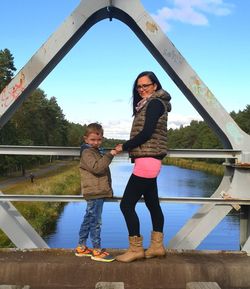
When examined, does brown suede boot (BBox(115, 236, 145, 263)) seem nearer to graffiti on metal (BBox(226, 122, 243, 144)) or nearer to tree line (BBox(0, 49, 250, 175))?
graffiti on metal (BBox(226, 122, 243, 144))

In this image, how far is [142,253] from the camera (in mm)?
4551

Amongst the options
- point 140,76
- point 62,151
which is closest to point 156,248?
point 62,151

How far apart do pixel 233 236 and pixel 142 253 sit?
1911 cm

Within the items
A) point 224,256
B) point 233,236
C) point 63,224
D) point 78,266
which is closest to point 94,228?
point 78,266

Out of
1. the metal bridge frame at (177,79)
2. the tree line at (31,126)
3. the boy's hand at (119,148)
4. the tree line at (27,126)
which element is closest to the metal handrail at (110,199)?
the metal bridge frame at (177,79)

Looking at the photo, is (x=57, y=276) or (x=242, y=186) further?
(x=242, y=186)

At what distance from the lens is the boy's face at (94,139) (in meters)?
4.68

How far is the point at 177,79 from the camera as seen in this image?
535 cm

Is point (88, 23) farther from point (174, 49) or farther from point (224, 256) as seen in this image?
point (224, 256)

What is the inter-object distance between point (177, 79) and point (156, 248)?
6.37 feet

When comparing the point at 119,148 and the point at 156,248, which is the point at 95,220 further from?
the point at 119,148

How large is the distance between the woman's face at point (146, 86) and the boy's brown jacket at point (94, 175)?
701 millimetres

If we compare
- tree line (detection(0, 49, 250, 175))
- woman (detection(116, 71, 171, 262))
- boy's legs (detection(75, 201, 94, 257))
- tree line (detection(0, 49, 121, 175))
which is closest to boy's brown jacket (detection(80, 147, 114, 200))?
boy's legs (detection(75, 201, 94, 257))

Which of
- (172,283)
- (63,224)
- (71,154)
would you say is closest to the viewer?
(172,283)
